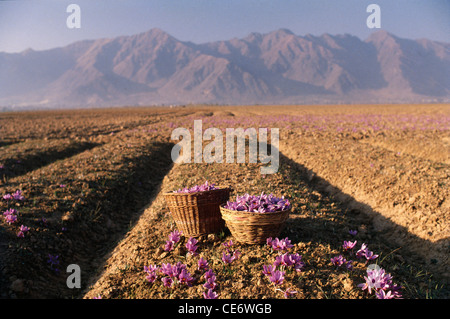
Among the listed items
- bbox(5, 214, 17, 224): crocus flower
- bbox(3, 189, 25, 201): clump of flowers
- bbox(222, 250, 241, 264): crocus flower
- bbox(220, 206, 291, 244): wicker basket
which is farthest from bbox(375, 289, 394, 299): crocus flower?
bbox(3, 189, 25, 201): clump of flowers

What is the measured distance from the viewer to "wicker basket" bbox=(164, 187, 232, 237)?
5.80 m

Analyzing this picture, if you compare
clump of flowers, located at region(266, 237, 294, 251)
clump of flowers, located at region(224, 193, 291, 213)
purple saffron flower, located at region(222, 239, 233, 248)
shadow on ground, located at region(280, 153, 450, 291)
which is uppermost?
clump of flowers, located at region(224, 193, 291, 213)

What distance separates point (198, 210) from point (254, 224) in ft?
3.65

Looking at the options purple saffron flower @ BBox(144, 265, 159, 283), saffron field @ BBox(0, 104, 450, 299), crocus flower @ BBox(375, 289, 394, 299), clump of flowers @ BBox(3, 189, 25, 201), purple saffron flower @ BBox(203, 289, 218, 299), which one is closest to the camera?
crocus flower @ BBox(375, 289, 394, 299)

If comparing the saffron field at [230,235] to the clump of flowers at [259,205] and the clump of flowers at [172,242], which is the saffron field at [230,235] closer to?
the clump of flowers at [172,242]

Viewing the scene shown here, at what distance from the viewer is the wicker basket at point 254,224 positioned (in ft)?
17.3

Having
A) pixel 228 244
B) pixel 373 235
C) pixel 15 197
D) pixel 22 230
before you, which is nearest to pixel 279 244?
pixel 228 244

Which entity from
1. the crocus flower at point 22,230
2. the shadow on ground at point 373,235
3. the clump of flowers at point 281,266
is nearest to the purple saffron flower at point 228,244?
the clump of flowers at point 281,266

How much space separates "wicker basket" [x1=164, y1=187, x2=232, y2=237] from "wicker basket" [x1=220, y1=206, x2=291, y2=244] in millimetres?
314

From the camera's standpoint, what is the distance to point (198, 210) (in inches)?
231

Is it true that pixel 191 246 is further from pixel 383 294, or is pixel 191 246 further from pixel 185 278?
pixel 383 294

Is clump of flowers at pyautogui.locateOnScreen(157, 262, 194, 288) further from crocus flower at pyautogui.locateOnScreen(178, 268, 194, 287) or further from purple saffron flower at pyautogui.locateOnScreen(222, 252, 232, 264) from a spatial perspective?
purple saffron flower at pyautogui.locateOnScreen(222, 252, 232, 264)

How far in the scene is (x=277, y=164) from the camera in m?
12.9
